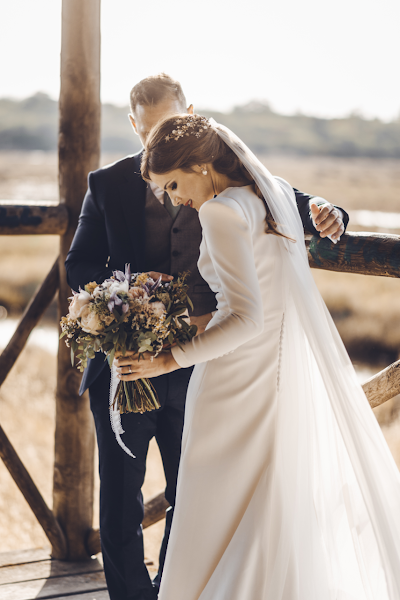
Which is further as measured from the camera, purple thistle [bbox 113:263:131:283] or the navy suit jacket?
the navy suit jacket

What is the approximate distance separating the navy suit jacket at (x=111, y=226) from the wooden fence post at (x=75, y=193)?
49cm

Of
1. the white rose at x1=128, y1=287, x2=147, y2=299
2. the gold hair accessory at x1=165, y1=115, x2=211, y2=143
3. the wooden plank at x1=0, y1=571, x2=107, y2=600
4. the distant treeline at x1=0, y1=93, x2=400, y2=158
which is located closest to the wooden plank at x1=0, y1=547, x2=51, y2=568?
the wooden plank at x1=0, y1=571, x2=107, y2=600

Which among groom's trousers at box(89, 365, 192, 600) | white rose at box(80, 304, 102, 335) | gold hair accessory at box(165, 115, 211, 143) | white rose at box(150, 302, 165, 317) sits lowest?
groom's trousers at box(89, 365, 192, 600)

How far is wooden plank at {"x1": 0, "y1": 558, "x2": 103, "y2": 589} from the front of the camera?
7.99 ft

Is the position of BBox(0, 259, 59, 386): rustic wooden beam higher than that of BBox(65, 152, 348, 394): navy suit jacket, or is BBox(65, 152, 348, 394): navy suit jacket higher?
BBox(65, 152, 348, 394): navy suit jacket

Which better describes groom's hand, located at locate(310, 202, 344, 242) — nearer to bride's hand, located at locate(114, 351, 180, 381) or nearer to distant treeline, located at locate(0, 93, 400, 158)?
bride's hand, located at locate(114, 351, 180, 381)

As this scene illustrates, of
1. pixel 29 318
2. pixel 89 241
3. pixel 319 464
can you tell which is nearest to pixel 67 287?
pixel 29 318

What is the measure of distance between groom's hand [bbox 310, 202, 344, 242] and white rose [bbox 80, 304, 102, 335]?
0.71 meters

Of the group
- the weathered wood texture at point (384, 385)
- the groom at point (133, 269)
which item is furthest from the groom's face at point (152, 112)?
the weathered wood texture at point (384, 385)

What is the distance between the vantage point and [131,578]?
6.39 ft

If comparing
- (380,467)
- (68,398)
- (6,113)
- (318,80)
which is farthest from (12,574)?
(318,80)

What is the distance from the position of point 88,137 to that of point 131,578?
1.74 metres

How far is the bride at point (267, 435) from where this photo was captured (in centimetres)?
150

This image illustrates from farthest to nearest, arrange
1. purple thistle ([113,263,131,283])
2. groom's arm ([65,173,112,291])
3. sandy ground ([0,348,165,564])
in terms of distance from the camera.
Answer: sandy ground ([0,348,165,564]) < groom's arm ([65,173,112,291]) < purple thistle ([113,263,131,283])
